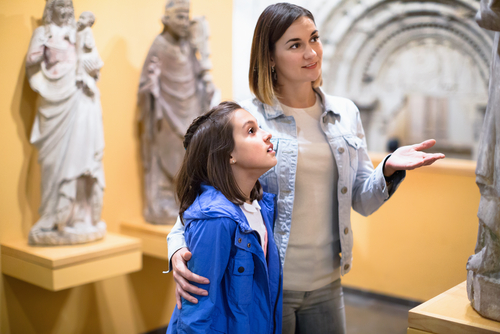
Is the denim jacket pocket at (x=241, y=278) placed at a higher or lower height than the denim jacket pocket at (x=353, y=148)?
lower

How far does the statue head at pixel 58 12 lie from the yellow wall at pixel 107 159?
25 cm

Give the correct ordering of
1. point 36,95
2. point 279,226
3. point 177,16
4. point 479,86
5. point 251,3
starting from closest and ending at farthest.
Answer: point 279,226
point 36,95
point 177,16
point 251,3
point 479,86

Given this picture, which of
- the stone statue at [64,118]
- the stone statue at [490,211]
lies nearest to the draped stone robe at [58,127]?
the stone statue at [64,118]

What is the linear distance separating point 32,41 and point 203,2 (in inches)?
67.9

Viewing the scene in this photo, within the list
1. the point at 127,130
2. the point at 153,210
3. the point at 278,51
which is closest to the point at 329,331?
the point at 278,51

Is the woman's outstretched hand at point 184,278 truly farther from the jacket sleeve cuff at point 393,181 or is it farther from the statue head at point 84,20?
the statue head at point 84,20

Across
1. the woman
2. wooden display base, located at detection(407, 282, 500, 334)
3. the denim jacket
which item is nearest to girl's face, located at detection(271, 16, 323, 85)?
the woman

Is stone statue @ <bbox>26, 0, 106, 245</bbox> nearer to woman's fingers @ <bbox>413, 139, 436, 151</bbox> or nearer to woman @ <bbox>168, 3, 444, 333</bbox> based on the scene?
woman @ <bbox>168, 3, 444, 333</bbox>

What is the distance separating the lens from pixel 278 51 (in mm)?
1734

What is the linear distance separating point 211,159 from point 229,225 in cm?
24

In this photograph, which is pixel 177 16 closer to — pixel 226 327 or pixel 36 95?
pixel 36 95

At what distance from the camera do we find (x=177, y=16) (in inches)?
137

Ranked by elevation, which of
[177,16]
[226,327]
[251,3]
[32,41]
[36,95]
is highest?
[251,3]

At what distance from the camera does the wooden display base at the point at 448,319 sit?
1500 mm
